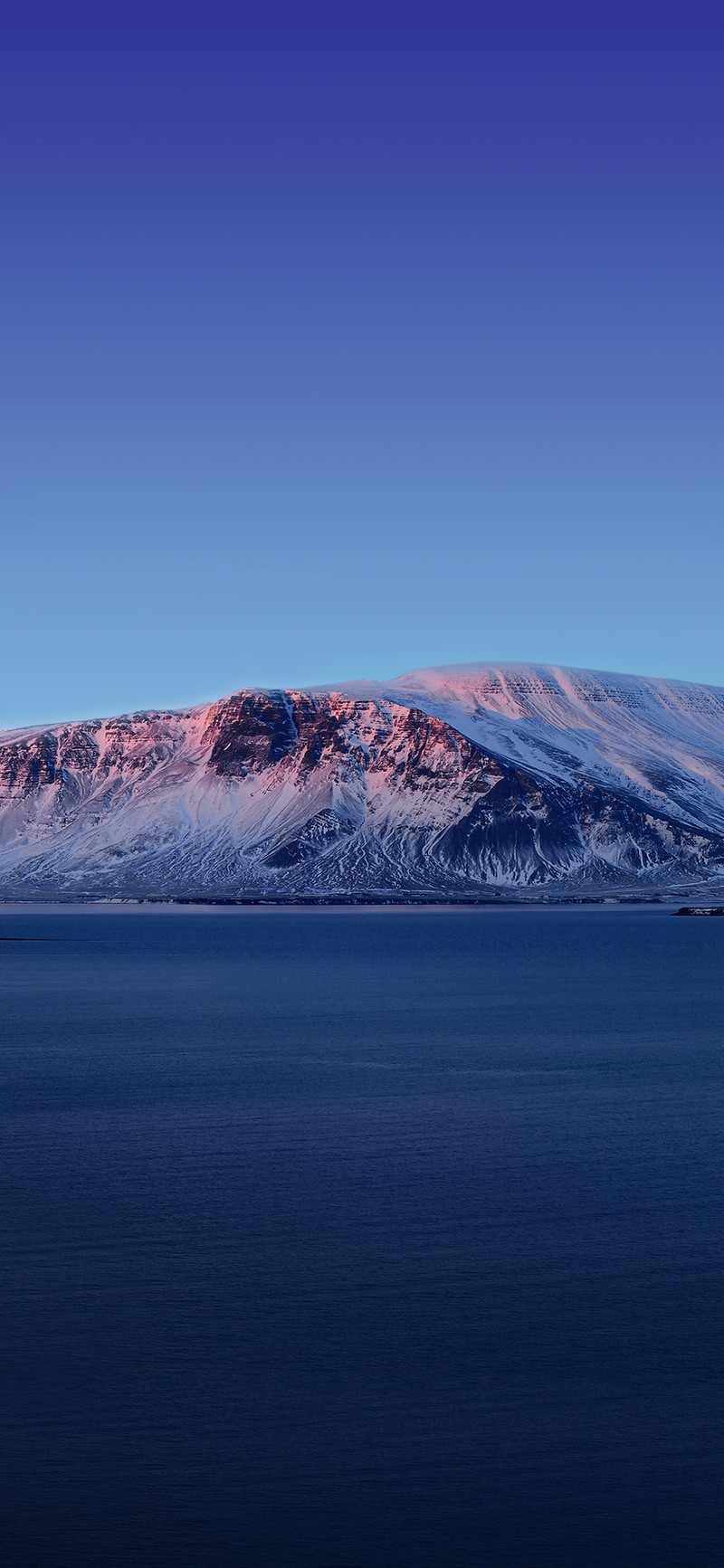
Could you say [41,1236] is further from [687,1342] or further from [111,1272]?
[687,1342]

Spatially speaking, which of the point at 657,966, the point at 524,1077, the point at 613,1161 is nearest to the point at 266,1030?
the point at 524,1077

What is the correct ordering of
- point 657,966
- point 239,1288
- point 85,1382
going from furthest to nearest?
point 657,966
point 239,1288
point 85,1382

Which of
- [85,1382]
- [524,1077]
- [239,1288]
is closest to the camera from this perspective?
[85,1382]

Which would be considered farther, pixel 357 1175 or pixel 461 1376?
pixel 357 1175

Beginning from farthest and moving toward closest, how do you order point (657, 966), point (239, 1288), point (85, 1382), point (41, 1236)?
point (657, 966) → point (41, 1236) → point (239, 1288) → point (85, 1382)

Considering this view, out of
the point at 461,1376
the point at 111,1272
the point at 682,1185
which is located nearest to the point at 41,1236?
the point at 111,1272

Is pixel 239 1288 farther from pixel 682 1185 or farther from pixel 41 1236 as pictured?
pixel 682 1185
